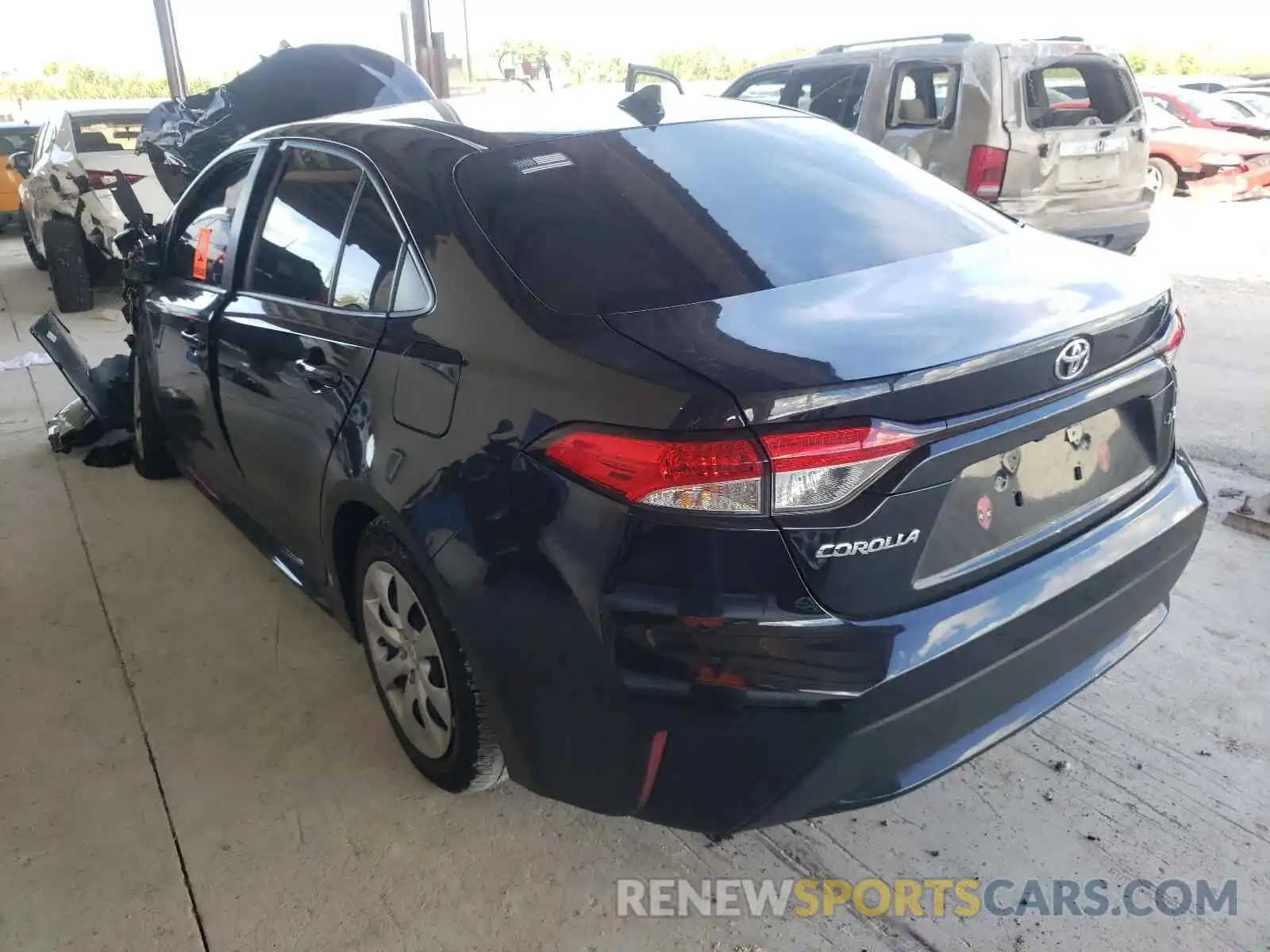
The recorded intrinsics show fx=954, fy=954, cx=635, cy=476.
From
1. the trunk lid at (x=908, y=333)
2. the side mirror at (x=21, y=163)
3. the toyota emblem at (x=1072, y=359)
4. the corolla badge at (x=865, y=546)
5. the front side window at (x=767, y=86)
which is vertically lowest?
the corolla badge at (x=865, y=546)

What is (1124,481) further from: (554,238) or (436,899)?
(436,899)


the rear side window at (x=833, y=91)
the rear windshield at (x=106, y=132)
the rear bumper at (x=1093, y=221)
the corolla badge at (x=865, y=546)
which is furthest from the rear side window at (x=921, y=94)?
the rear windshield at (x=106, y=132)

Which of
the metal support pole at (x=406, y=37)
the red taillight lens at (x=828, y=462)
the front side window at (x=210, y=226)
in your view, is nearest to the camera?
the red taillight lens at (x=828, y=462)

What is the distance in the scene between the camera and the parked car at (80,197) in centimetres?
777

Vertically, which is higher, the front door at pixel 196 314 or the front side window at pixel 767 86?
the front side window at pixel 767 86

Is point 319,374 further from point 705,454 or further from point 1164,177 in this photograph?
point 1164,177

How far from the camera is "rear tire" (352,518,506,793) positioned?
6.81 ft

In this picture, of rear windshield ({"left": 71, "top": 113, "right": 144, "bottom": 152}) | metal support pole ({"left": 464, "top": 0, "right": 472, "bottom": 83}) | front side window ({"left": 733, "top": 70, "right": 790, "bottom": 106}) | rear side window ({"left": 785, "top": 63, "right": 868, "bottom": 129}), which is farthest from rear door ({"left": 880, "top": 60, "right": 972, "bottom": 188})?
metal support pole ({"left": 464, "top": 0, "right": 472, "bottom": 83})

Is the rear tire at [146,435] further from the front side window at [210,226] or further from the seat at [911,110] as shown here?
the seat at [911,110]

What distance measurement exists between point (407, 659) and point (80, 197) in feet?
24.2

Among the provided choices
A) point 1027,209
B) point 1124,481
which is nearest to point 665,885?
point 1124,481

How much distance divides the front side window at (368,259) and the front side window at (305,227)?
6cm

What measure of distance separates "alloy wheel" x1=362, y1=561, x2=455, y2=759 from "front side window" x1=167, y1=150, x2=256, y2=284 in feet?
4.40

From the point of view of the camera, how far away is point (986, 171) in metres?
6.11
